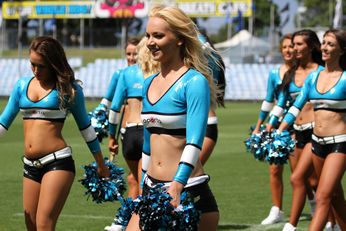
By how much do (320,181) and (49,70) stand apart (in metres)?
2.46

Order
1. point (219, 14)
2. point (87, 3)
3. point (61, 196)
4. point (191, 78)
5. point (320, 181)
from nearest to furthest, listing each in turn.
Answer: point (191, 78) < point (61, 196) < point (320, 181) < point (219, 14) < point (87, 3)

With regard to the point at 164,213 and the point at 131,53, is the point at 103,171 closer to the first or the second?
the point at 164,213

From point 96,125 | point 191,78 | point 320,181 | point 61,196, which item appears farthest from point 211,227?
point 96,125

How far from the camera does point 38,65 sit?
6668 mm

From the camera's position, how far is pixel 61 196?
6539 millimetres

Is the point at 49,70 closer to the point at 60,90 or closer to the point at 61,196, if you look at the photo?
the point at 60,90

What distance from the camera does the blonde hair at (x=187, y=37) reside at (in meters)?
5.22

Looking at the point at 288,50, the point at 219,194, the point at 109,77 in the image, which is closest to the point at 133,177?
the point at 288,50

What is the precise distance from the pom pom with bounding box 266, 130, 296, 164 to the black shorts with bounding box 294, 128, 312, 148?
0.32 meters

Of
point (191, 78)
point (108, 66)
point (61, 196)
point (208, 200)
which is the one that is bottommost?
point (108, 66)

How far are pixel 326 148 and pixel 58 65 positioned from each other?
8.12 feet

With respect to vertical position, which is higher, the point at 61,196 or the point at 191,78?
the point at 191,78

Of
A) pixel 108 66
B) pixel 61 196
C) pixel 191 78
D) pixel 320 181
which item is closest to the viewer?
pixel 191 78

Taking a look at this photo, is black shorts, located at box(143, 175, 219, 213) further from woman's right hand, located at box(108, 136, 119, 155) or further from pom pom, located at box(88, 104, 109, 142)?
pom pom, located at box(88, 104, 109, 142)
